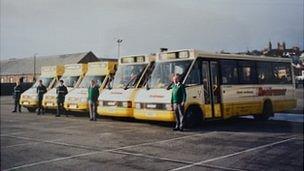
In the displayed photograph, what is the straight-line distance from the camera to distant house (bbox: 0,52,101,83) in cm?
7781

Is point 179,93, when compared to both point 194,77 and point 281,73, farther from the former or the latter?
point 281,73

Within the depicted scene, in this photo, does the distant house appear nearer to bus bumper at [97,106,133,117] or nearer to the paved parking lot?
bus bumper at [97,106,133,117]

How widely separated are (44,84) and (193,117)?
10.5 meters

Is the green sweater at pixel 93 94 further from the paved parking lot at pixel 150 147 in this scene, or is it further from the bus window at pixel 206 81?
the bus window at pixel 206 81

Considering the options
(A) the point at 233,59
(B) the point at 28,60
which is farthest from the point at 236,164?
(B) the point at 28,60

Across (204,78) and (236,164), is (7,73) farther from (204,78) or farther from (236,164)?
(236,164)

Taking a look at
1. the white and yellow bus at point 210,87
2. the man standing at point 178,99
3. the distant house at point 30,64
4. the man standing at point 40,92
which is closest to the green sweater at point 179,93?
the man standing at point 178,99

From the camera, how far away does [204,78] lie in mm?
13312

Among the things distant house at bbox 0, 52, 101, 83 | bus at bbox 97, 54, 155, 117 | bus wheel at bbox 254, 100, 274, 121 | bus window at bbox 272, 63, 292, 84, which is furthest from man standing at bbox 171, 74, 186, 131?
distant house at bbox 0, 52, 101, 83

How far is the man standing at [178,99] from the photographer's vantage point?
39.8ft

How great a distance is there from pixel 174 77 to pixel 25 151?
17.0 feet

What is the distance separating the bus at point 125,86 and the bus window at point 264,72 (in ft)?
13.4

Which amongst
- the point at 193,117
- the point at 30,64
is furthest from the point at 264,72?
the point at 30,64

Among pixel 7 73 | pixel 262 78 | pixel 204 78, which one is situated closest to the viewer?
pixel 204 78
